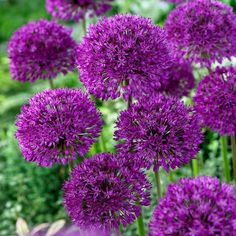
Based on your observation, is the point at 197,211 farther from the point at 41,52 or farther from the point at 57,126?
the point at 41,52

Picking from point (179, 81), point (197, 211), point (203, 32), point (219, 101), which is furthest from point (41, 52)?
point (197, 211)

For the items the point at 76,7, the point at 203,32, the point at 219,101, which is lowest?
the point at 219,101

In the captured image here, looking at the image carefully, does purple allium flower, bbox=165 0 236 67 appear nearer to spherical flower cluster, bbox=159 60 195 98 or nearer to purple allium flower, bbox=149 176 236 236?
spherical flower cluster, bbox=159 60 195 98

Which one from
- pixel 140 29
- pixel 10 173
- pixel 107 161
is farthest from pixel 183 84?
pixel 10 173

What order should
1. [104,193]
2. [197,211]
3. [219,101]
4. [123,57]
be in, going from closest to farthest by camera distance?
[197,211] → [104,193] → [123,57] → [219,101]

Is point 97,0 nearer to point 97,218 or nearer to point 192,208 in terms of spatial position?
point 97,218
